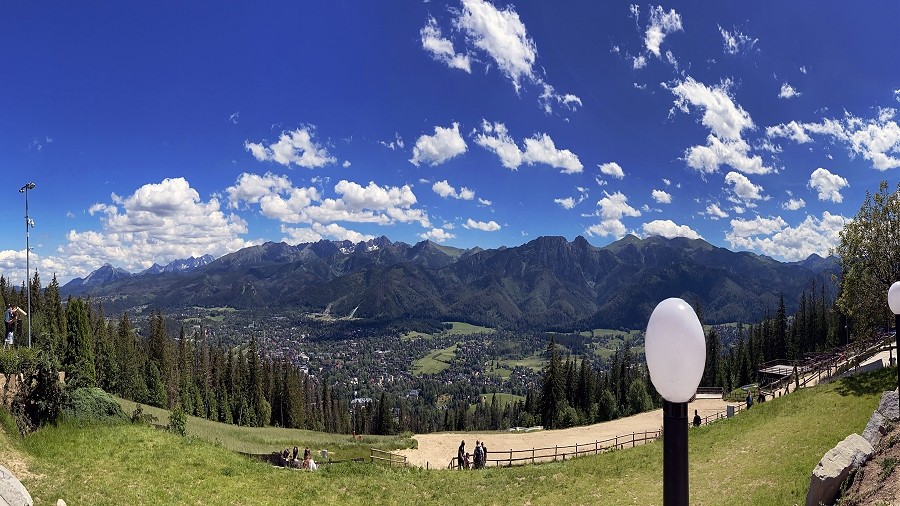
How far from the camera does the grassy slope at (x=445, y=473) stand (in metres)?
16.0

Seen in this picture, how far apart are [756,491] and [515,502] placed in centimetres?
882

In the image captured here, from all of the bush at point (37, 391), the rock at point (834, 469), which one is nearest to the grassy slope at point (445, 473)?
the bush at point (37, 391)

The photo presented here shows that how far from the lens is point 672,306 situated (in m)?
3.34

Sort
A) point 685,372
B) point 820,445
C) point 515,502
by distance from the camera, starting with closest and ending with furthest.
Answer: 1. point 685,372
2. point 820,445
3. point 515,502

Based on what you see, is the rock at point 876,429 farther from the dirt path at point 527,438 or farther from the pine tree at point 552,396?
the pine tree at point 552,396

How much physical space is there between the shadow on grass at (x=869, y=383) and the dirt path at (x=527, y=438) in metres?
15.2

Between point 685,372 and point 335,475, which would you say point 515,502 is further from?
point 685,372

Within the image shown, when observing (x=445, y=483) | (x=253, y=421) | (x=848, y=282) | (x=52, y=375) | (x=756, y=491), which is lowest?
(x=253, y=421)

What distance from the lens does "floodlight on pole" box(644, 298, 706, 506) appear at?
10.6 ft

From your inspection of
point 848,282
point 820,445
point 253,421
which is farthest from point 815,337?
point 253,421

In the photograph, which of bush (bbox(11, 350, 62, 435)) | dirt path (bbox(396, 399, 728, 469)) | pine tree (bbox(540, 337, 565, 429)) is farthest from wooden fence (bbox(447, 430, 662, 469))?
pine tree (bbox(540, 337, 565, 429))

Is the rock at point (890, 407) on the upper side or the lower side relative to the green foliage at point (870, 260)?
lower

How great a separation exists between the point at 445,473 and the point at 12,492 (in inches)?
669

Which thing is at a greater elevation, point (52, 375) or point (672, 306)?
point (672, 306)
